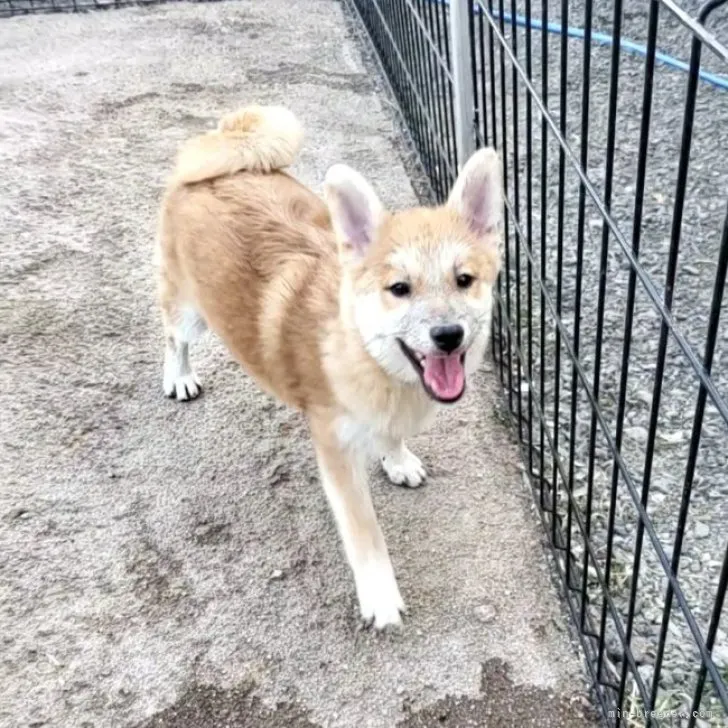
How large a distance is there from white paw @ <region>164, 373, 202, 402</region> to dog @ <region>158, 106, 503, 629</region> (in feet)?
0.66

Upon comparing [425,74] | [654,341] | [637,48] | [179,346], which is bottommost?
[654,341]

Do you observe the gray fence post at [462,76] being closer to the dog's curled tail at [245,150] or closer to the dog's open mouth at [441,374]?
the dog's curled tail at [245,150]

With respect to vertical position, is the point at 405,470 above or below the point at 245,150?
below

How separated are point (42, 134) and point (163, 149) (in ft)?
2.13

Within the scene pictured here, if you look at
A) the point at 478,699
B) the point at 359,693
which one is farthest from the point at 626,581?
the point at 359,693

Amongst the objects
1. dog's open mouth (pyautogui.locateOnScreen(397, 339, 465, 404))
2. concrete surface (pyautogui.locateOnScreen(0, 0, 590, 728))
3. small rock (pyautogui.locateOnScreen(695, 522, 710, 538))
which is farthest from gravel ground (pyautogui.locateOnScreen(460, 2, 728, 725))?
dog's open mouth (pyautogui.locateOnScreen(397, 339, 465, 404))

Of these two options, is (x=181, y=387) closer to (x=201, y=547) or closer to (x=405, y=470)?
(x=201, y=547)

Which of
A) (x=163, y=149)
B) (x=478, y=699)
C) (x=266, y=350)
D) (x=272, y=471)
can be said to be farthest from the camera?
(x=163, y=149)

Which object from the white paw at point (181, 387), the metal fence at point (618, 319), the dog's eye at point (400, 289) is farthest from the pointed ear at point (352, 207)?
the white paw at point (181, 387)

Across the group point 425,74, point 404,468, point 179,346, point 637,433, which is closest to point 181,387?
point 179,346

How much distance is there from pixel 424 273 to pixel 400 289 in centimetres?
6

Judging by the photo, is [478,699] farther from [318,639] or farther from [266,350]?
[266,350]

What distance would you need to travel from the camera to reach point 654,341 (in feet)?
9.14

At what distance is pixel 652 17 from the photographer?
117 centimetres
